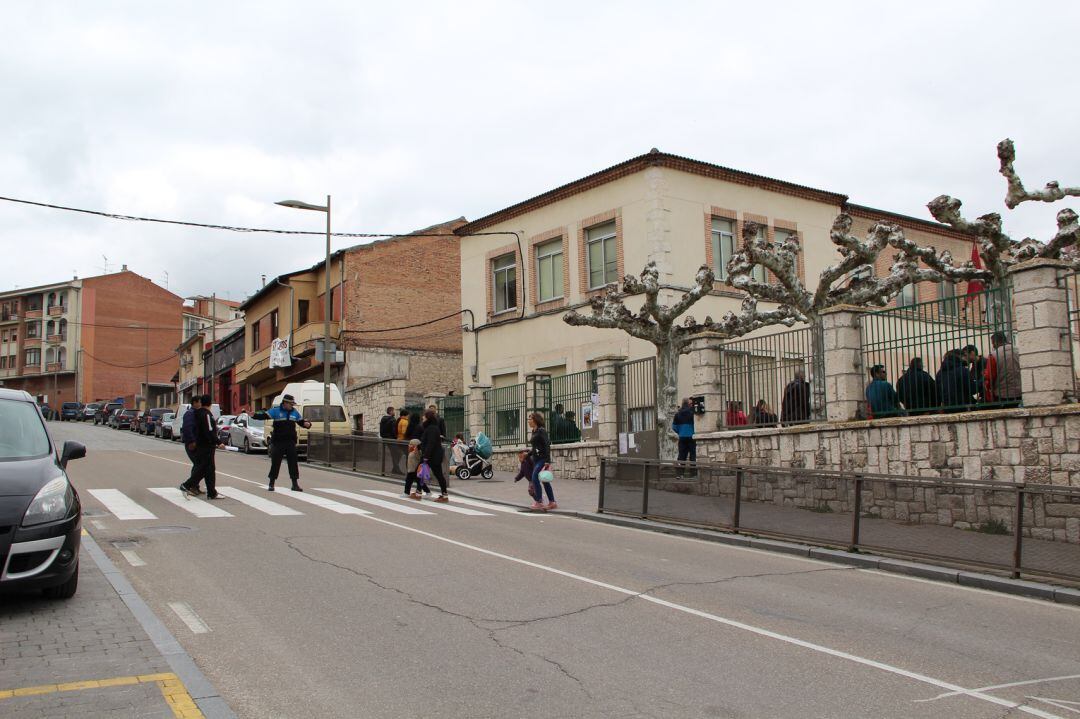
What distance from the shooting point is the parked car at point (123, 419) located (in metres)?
64.1

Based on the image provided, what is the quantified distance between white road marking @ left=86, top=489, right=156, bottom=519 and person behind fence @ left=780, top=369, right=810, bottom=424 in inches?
420

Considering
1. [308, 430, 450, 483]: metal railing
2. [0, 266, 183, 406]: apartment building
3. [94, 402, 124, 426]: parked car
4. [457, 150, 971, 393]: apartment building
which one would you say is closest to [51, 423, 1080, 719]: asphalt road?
[308, 430, 450, 483]: metal railing

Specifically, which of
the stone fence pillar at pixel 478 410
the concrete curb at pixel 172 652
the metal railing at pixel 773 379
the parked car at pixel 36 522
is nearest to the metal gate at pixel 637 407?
the metal railing at pixel 773 379

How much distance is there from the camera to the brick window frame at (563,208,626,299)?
87.8 ft

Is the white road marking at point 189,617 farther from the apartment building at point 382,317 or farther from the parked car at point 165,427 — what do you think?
the parked car at point 165,427

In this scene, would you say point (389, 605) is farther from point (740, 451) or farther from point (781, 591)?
point (740, 451)

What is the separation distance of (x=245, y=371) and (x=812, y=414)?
42.7 m

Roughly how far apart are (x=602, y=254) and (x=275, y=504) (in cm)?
1478

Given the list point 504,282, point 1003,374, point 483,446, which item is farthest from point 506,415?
point 1003,374

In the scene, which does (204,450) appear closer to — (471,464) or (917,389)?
(471,464)

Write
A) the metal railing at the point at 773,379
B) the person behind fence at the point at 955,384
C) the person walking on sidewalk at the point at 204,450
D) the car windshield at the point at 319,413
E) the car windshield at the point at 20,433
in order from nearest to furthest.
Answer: the car windshield at the point at 20,433 < the person behind fence at the point at 955,384 < the person walking on sidewalk at the point at 204,450 < the metal railing at the point at 773,379 < the car windshield at the point at 319,413

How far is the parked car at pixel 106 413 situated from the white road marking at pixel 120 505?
181 feet

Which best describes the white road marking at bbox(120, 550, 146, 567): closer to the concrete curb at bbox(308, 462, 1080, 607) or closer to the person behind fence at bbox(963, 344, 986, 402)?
the concrete curb at bbox(308, 462, 1080, 607)

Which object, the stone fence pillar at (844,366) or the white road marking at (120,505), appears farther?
the stone fence pillar at (844,366)
